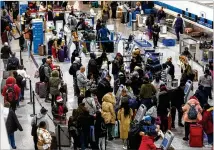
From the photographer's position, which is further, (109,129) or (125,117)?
(109,129)

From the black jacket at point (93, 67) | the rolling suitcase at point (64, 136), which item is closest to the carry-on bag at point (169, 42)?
the black jacket at point (93, 67)

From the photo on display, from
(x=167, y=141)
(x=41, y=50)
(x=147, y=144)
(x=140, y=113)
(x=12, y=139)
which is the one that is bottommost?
(x=41, y=50)

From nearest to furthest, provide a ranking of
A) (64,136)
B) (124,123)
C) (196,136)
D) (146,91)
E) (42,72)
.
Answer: (124,123) → (64,136) → (196,136) → (146,91) → (42,72)

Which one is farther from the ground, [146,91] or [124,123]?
[146,91]

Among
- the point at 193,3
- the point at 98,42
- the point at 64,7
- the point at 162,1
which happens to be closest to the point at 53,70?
the point at 98,42

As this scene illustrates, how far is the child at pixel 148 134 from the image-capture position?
12023 millimetres

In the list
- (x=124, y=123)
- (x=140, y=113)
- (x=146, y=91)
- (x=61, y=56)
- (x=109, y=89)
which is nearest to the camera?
(x=124, y=123)

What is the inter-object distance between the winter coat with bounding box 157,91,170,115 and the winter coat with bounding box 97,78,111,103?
196 cm

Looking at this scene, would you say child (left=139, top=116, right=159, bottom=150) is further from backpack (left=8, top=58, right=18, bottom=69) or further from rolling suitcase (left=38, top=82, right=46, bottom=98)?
backpack (left=8, top=58, right=18, bottom=69)

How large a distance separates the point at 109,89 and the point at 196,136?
308cm

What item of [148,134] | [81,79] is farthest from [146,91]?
[148,134]

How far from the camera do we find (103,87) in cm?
1653

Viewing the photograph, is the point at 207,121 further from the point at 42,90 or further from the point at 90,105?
the point at 42,90

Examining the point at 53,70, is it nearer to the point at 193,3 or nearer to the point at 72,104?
the point at 72,104
